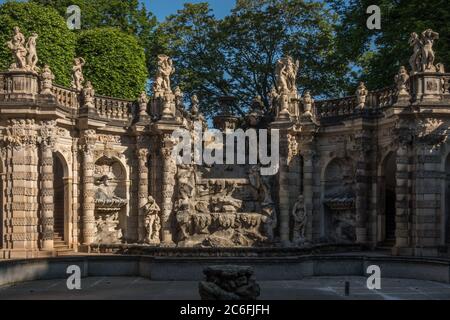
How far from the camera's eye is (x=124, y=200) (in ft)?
93.9

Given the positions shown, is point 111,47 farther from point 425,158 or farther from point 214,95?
point 425,158

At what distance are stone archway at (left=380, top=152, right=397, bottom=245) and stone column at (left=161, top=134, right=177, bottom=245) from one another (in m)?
8.96

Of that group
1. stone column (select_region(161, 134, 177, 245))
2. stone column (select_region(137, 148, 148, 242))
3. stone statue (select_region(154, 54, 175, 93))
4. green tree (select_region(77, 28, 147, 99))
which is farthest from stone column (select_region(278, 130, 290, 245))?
green tree (select_region(77, 28, 147, 99))

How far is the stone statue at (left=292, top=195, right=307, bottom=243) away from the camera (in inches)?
1079

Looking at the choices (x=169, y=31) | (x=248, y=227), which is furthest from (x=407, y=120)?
(x=169, y=31)

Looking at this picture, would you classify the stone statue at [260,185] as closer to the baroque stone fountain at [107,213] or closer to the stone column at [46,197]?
the baroque stone fountain at [107,213]

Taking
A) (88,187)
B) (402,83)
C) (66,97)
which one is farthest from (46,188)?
(402,83)

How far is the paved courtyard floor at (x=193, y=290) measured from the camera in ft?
61.0

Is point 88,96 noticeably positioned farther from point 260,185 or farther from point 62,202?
point 260,185

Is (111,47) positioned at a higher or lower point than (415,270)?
higher

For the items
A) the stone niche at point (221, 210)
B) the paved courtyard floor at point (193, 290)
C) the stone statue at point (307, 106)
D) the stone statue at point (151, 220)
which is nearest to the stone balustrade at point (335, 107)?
the stone statue at point (307, 106)

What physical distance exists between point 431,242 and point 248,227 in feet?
24.0

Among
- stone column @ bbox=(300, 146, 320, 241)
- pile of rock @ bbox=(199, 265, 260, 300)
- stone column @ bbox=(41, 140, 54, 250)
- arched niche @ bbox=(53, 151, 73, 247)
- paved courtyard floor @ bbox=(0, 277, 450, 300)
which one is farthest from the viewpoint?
stone column @ bbox=(300, 146, 320, 241)

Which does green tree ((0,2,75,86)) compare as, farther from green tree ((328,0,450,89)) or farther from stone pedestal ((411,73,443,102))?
stone pedestal ((411,73,443,102))
